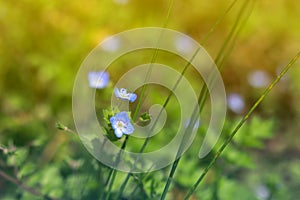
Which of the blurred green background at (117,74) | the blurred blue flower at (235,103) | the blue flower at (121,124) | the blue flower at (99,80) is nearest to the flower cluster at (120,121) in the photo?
the blue flower at (121,124)

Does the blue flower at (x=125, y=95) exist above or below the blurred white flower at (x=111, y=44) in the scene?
below

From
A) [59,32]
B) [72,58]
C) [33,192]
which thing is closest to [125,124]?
[33,192]

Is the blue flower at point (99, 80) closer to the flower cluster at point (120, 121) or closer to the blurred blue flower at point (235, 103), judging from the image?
the flower cluster at point (120, 121)

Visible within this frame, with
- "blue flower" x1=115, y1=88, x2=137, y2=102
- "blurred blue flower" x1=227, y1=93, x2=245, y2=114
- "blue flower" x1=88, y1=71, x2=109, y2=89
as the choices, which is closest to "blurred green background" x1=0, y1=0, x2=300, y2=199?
"blurred blue flower" x1=227, y1=93, x2=245, y2=114

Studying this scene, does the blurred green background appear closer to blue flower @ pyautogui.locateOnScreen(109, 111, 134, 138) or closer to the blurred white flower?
the blurred white flower

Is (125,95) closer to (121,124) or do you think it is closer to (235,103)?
(121,124)

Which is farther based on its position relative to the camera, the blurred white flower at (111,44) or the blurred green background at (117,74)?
the blurred white flower at (111,44)

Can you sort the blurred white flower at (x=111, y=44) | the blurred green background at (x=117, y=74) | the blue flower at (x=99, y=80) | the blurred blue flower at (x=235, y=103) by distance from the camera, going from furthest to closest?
the blurred blue flower at (x=235, y=103) → the blurred white flower at (x=111, y=44) → the blurred green background at (x=117, y=74) → the blue flower at (x=99, y=80)
